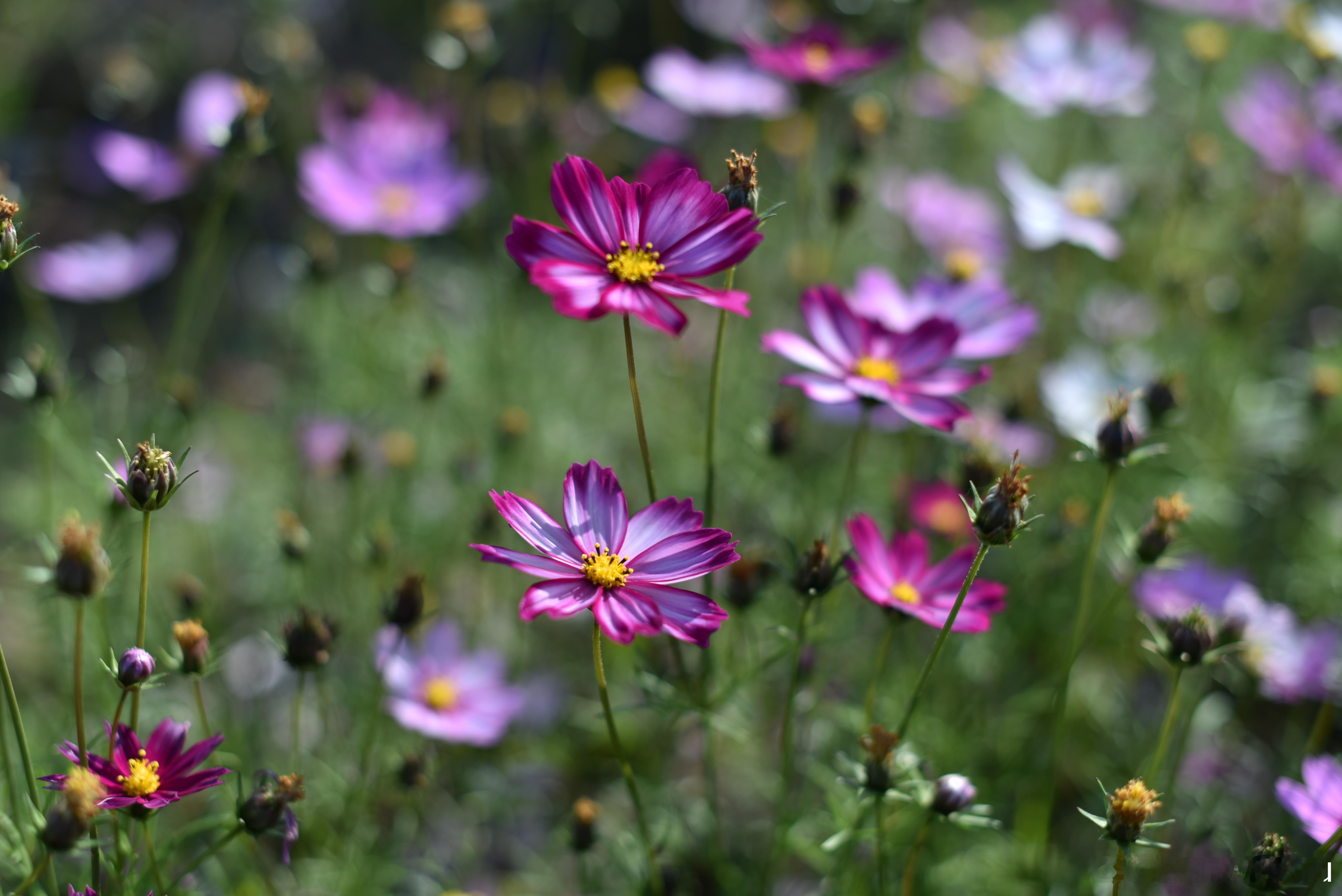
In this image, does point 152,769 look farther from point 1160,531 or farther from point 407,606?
point 1160,531

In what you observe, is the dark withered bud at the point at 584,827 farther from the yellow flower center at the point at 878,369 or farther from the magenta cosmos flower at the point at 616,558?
the yellow flower center at the point at 878,369

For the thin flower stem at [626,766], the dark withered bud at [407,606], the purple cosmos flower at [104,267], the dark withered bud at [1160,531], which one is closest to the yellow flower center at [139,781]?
the dark withered bud at [407,606]

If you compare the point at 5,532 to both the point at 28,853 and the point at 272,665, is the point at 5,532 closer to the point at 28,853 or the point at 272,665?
the point at 272,665

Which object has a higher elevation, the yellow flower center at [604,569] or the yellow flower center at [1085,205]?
the yellow flower center at [1085,205]

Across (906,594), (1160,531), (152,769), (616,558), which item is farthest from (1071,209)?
(152,769)

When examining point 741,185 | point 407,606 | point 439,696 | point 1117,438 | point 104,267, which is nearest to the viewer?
point 741,185

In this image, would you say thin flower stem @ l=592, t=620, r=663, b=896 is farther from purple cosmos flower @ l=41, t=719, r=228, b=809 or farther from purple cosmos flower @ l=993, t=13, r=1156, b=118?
purple cosmos flower @ l=993, t=13, r=1156, b=118

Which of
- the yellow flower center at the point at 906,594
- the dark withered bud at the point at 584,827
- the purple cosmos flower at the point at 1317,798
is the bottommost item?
the dark withered bud at the point at 584,827
